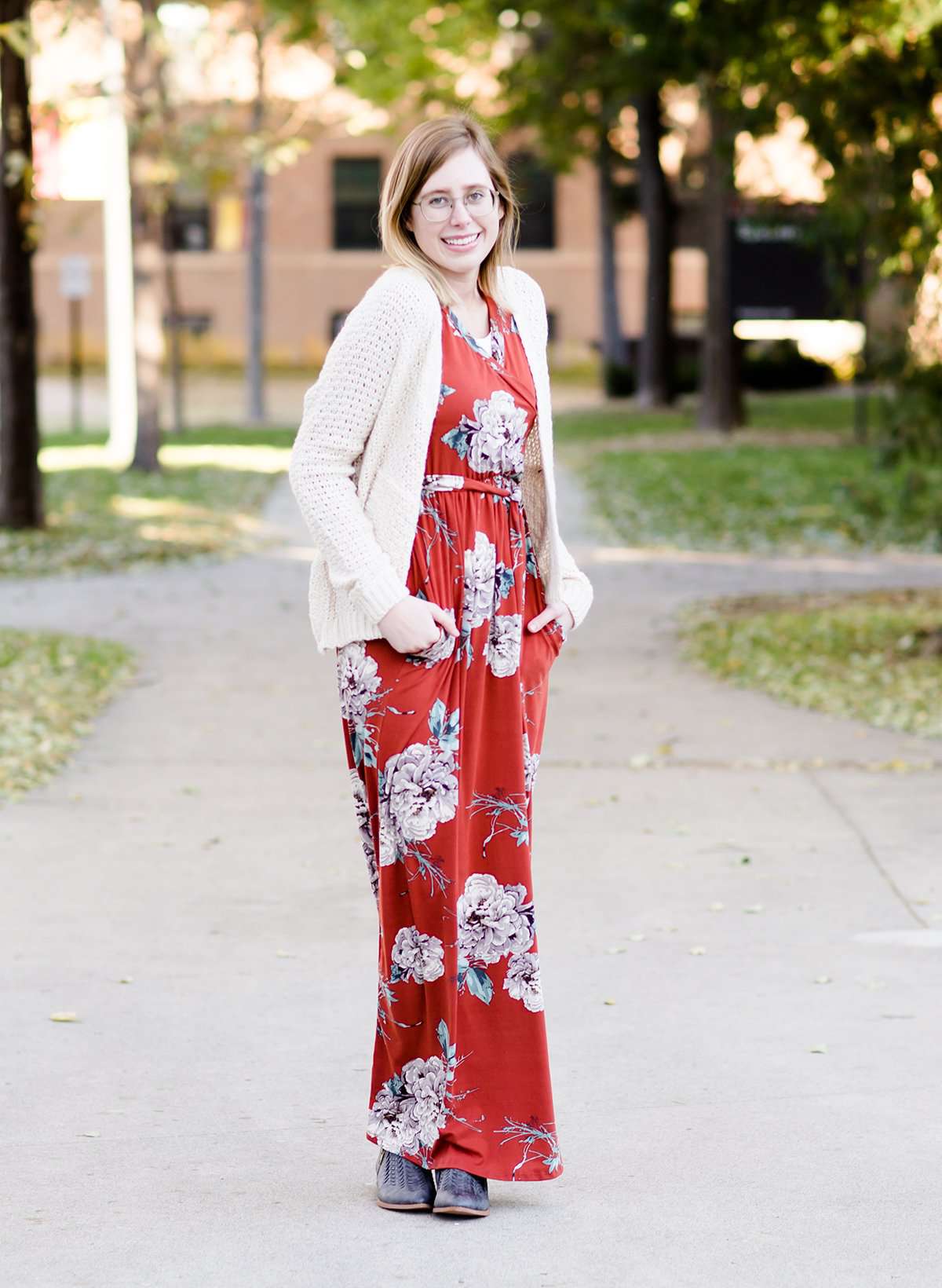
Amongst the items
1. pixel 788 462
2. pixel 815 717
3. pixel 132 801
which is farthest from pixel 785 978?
pixel 788 462

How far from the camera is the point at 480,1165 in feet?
12.2

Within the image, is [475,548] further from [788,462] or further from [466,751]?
[788,462]

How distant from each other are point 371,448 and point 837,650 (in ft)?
23.5

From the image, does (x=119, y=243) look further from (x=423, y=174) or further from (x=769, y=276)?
(x=423, y=174)

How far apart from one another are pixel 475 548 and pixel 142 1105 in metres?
1.50

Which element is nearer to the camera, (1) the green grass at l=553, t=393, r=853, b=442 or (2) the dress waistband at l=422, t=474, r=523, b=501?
(2) the dress waistband at l=422, t=474, r=523, b=501

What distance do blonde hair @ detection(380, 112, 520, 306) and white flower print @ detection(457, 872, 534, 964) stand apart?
1.11 metres

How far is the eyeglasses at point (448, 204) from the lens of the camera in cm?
371

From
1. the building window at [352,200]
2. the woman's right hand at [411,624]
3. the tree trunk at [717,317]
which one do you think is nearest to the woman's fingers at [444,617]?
the woman's right hand at [411,624]

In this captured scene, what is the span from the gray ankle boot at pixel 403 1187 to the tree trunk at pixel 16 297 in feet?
39.6

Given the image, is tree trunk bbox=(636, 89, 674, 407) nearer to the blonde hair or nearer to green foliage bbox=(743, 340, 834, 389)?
green foliage bbox=(743, 340, 834, 389)

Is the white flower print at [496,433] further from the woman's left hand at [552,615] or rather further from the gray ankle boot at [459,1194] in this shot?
the gray ankle boot at [459,1194]

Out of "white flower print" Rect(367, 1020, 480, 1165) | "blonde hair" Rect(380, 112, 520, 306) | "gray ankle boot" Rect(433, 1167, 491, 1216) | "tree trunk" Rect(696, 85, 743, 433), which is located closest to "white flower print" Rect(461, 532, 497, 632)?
"blonde hair" Rect(380, 112, 520, 306)

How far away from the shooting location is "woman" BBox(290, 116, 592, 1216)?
3.64 metres
